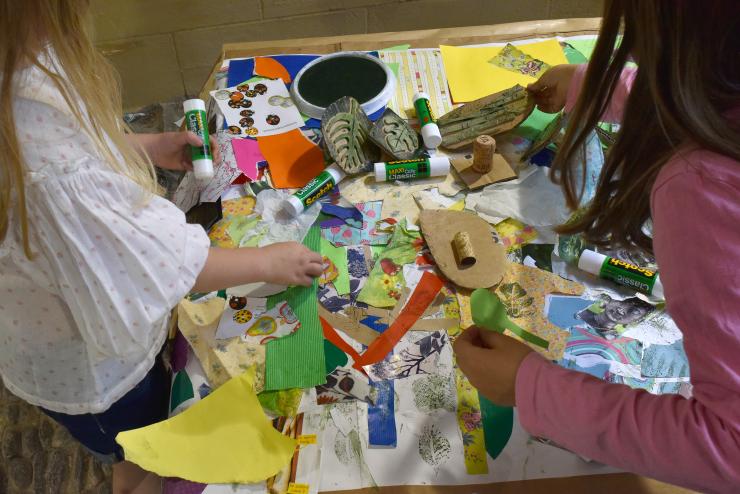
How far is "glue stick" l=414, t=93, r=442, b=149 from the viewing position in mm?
1073

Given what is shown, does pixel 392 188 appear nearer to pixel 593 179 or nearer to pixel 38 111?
pixel 593 179

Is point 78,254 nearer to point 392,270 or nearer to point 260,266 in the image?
point 260,266

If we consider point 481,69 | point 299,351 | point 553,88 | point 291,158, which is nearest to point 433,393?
point 299,351

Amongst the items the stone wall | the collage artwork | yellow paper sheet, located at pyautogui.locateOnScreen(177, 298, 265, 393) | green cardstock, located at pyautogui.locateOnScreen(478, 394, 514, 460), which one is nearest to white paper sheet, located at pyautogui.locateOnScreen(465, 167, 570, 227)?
the collage artwork

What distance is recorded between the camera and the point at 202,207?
1.05m

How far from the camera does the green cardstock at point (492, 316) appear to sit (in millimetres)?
785

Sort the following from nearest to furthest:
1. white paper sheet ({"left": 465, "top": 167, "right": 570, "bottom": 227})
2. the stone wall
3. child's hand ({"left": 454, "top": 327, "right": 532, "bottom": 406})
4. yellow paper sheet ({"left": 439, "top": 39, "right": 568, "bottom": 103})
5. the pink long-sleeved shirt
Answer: the pink long-sleeved shirt, child's hand ({"left": 454, "top": 327, "right": 532, "bottom": 406}), white paper sheet ({"left": 465, "top": 167, "right": 570, "bottom": 227}), yellow paper sheet ({"left": 439, "top": 39, "right": 568, "bottom": 103}), the stone wall

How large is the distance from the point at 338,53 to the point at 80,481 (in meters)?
1.12

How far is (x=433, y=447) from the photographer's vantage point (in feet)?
2.36

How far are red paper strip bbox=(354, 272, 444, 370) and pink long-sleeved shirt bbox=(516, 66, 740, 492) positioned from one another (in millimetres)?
272

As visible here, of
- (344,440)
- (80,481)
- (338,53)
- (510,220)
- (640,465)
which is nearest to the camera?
(640,465)

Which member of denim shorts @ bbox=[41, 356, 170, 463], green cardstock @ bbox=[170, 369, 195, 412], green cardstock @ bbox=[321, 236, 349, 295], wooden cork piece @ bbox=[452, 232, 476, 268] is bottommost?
denim shorts @ bbox=[41, 356, 170, 463]

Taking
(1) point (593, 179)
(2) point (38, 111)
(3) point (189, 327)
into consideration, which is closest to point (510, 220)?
(1) point (593, 179)

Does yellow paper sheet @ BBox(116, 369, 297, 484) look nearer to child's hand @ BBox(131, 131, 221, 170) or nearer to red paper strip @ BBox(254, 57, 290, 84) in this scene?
child's hand @ BBox(131, 131, 221, 170)
